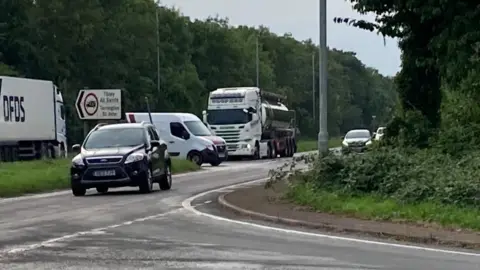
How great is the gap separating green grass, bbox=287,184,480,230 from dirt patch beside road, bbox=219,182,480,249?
0.28 m

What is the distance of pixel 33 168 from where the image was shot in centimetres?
3359

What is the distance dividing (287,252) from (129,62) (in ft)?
253

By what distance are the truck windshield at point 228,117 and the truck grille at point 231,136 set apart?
19.7 inches

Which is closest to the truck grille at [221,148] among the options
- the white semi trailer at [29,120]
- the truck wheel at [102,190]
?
the white semi trailer at [29,120]

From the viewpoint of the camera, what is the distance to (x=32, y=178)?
1145 inches

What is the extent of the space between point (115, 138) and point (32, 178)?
4.48 metres

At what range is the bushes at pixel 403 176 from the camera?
17.5 metres

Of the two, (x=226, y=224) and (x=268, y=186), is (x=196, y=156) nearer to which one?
(x=268, y=186)

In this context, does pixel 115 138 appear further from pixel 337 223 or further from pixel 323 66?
pixel 337 223

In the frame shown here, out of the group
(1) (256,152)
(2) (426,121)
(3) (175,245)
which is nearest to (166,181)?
(2) (426,121)

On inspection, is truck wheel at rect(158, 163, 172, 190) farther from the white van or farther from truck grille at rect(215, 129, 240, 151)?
truck grille at rect(215, 129, 240, 151)

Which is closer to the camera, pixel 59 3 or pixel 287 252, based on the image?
pixel 287 252

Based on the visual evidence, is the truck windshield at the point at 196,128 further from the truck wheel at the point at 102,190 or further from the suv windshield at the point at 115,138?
the suv windshield at the point at 115,138

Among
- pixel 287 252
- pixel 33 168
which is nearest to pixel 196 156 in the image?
pixel 33 168
